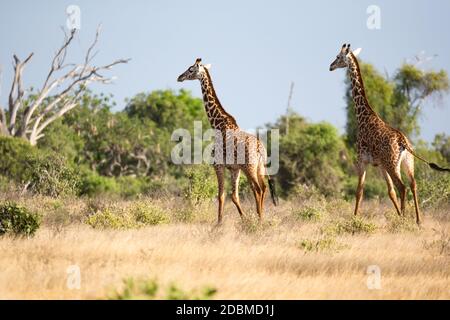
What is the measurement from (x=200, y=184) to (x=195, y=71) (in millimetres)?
3705

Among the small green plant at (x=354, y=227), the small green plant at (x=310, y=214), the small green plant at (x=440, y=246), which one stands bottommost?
the small green plant at (x=440, y=246)

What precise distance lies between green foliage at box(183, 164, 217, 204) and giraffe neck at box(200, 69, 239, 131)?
2652 mm

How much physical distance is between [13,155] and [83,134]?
10.00m

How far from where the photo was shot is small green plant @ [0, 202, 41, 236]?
12.5m

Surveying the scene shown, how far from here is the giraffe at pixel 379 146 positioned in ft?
47.6

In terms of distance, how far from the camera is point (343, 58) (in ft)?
51.7

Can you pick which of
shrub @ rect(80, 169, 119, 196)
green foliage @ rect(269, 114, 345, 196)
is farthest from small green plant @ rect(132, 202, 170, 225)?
shrub @ rect(80, 169, 119, 196)

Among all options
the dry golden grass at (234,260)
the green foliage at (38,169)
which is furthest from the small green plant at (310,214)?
the green foliage at (38,169)

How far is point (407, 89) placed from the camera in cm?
3841

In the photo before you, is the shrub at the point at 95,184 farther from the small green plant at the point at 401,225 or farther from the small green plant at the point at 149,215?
the small green plant at the point at 401,225

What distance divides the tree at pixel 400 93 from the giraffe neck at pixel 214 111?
2149cm

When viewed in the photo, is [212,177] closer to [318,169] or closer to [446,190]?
[446,190]

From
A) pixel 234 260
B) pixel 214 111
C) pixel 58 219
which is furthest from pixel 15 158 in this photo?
pixel 234 260
